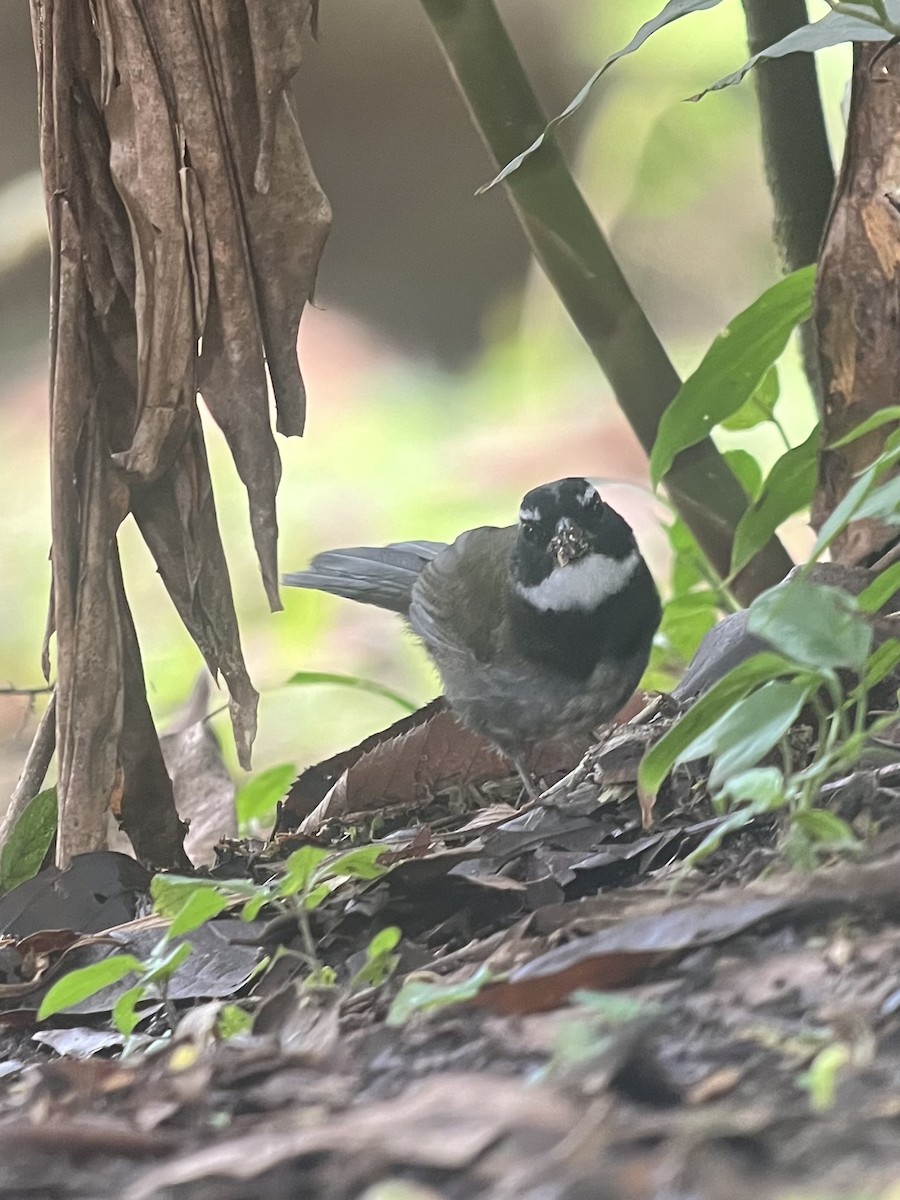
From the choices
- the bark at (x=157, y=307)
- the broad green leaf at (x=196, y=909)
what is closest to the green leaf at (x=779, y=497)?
the bark at (x=157, y=307)

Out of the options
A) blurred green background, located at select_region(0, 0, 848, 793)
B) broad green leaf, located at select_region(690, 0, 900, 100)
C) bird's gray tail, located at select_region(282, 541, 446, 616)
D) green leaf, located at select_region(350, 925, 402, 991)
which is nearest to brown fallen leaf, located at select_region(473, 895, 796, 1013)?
green leaf, located at select_region(350, 925, 402, 991)

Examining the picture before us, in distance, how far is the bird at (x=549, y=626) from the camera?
2.31 meters

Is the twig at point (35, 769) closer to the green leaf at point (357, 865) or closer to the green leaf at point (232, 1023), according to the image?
the green leaf at point (357, 865)

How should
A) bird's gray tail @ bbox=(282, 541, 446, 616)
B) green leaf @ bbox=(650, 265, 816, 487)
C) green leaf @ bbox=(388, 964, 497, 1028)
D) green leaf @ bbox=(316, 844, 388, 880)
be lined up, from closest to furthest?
green leaf @ bbox=(388, 964, 497, 1028)
green leaf @ bbox=(316, 844, 388, 880)
green leaf @ bbox=(650, 265, 816, 487)
bird's gray tail @ bbox=(282, 541, 446, 616)

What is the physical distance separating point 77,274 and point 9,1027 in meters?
0.99

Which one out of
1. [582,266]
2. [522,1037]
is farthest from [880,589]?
[582,266]

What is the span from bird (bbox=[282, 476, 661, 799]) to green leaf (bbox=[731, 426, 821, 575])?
44cm

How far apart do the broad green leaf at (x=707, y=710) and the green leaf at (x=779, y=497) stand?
2.68ft

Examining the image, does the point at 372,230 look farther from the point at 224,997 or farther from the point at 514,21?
the point at 224,997

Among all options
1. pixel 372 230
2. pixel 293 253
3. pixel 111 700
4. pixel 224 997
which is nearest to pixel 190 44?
pixel 293 253

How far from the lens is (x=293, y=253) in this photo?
5.93 ft

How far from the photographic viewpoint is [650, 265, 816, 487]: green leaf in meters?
1.83

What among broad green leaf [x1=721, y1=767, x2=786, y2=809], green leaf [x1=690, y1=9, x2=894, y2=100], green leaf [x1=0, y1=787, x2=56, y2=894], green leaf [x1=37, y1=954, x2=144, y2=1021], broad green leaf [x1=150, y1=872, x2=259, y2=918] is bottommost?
broad green leaf [x1=721, y1=767, x2=786, y2=809]

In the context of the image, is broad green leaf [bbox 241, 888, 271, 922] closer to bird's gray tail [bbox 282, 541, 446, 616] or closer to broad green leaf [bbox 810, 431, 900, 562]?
broad green leaf [bbox 810, 431, 900, 562]
